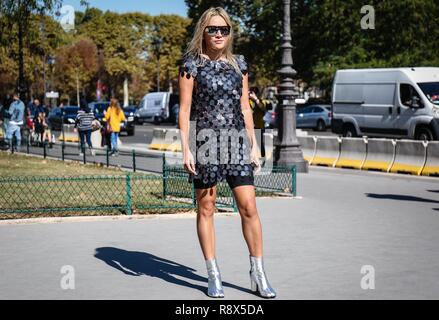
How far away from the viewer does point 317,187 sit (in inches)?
607

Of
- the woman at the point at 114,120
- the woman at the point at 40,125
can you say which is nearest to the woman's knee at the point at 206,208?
the woman at the point at 114,120

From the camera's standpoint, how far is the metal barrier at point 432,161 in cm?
1756

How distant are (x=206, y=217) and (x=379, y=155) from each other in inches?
540

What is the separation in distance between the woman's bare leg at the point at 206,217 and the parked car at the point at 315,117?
1508 inches

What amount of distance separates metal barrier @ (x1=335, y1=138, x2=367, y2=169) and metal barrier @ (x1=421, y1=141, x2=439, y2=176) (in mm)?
2225

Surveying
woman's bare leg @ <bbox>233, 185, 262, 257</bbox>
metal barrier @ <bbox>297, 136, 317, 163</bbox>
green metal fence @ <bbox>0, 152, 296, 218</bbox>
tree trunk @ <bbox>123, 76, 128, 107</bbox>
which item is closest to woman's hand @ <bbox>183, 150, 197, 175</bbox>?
woman's bare leg @ <bbox>233, 185, 262, 257</bbox>

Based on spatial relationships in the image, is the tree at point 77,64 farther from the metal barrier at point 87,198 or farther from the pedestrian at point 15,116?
the metal barrier at point 87,198

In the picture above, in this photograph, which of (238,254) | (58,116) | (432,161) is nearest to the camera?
(238,254)

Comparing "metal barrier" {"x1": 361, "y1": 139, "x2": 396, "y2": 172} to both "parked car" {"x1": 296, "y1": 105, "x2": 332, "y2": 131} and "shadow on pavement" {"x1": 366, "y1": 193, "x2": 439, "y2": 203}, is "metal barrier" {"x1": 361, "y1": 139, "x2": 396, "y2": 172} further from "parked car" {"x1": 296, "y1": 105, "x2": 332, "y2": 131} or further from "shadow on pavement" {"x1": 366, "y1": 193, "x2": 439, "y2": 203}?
"parked car" {"x1": 296, "y1": 105, "x2": 332, "y2": 131}

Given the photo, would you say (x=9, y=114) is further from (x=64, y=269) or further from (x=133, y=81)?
(x=133, y=81)

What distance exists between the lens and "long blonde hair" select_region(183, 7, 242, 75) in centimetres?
603

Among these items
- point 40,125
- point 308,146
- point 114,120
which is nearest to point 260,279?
point 308,146

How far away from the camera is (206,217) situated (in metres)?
6.12

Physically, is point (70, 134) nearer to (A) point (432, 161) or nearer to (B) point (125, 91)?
(A) point (432, 161)
